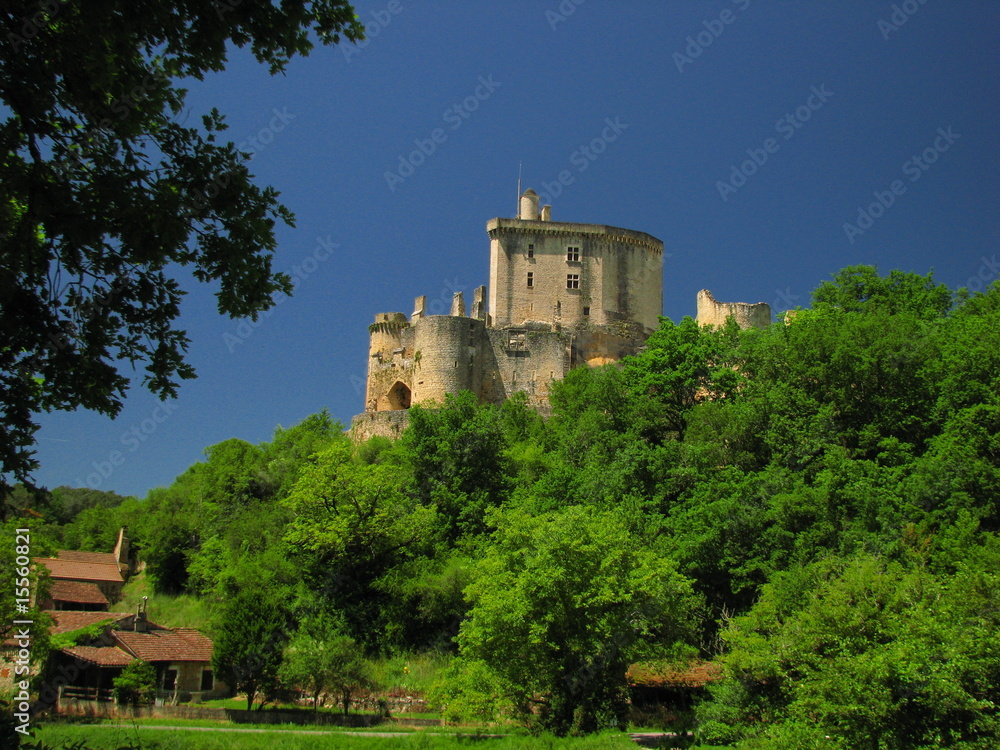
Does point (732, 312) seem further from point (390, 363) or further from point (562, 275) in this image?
point (390, 363)

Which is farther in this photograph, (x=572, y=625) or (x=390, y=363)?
(x=390, y=363)

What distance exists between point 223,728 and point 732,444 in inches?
714

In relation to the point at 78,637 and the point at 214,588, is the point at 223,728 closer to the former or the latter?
the point at 78,637

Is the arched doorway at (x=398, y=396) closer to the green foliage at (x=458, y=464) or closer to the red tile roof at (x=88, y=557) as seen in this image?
the green foliage at (x=458, y=464)

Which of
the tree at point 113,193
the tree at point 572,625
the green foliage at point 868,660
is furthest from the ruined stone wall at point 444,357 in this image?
the tree at point 113,193

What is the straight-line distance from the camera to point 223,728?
80.4 ft

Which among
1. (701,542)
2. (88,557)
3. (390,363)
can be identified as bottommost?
(701,542)

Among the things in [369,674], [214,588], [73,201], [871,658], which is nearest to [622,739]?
[871,658]

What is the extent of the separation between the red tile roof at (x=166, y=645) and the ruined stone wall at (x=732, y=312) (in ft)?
98.5

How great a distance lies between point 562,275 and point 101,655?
36621 mm

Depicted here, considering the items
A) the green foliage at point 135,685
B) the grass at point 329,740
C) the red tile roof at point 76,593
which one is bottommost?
the grass at point 329,740

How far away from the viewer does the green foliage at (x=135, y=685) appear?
28281 millimetres

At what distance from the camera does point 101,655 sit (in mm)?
29391

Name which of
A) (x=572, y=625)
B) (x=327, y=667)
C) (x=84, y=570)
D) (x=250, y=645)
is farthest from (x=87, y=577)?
(x=572, y=625)
